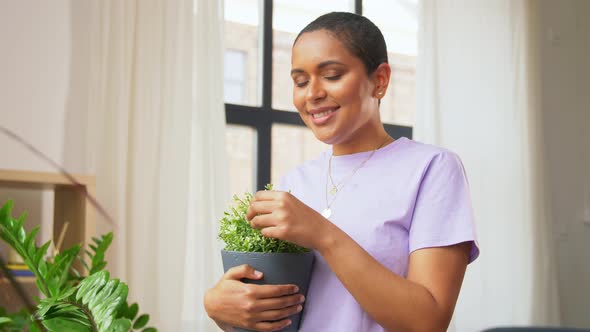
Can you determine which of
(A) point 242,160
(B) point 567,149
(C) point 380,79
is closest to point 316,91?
(C) point 380,79

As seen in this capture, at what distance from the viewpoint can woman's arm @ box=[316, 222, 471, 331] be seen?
913 millimetres

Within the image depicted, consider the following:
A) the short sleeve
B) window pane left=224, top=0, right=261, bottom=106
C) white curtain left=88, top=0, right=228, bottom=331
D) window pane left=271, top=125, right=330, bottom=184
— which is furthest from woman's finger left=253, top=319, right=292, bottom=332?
window pane left=271, top=125, right=330, bottom=184

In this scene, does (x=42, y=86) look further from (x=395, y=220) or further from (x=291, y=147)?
(x=291, y=147)

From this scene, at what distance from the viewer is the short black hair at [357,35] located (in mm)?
1065

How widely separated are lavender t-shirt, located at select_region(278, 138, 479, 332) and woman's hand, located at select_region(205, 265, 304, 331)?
2.9 inches

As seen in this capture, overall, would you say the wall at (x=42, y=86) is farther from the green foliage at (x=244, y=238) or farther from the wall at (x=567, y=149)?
the wall at (x=567, y=149)

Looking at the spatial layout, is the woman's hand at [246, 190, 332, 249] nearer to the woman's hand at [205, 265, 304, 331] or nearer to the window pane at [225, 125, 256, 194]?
the woman's hand at [205, 265, 304, 331]

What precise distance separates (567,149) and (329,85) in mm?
3570

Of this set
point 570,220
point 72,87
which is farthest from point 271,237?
point 570,220

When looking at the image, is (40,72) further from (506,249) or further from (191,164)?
(506,249)

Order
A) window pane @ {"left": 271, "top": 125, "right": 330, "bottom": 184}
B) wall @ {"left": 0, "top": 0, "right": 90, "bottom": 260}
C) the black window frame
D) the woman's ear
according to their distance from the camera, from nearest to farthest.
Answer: the woman's ear < wall @ {"left": 0, "top": 0, "right": 90, "bottom": 260} < the black window frame < window pane @ {"left": 271, "top": 125, "right": 330, "bottom": 184}

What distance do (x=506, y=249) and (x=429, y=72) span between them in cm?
113

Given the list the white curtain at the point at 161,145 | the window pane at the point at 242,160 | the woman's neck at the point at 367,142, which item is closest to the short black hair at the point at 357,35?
the woman's neck at the point at 367,142

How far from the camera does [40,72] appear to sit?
8.75ft
